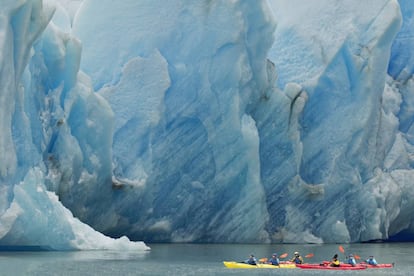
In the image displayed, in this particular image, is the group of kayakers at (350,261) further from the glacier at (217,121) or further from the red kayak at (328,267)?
the glacier at (217,121)

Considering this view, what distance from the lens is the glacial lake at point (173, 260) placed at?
22.2 m

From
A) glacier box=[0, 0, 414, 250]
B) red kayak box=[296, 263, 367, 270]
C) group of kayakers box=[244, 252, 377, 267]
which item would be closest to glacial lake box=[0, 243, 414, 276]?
red kayak box=[296, 263, 367, 270]

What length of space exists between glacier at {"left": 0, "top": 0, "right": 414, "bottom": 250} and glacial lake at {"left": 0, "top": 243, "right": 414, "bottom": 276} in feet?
2.93

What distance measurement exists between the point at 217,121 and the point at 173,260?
7342mm

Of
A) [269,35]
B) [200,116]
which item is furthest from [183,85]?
[269,35]

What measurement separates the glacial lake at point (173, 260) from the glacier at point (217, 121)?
2.93 ft

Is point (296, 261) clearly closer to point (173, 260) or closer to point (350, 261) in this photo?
point (350, 261)

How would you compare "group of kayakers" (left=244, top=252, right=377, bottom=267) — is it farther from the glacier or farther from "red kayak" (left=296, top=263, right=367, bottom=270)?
the glacier

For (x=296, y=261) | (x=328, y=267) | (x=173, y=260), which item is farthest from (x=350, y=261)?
(x=173, y=260)

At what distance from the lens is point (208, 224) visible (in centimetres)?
3203

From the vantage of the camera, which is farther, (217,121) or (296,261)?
(217,121)

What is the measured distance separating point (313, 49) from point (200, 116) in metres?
4.95

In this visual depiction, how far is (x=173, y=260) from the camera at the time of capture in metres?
25.4

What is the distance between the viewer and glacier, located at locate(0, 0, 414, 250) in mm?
28016
